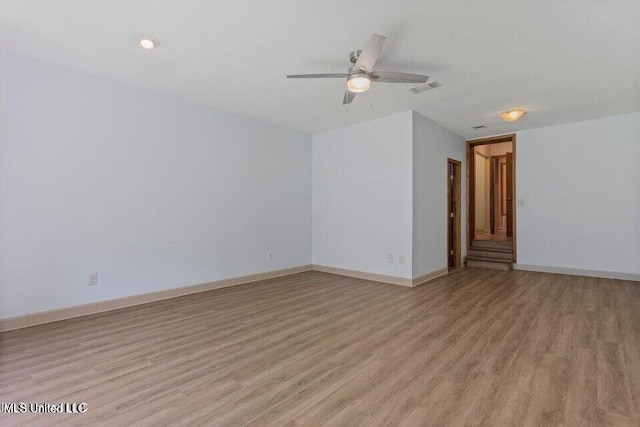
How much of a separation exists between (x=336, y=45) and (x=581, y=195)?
17.6ft

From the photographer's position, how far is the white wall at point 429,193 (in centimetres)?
479

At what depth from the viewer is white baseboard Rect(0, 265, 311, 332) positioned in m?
3.01

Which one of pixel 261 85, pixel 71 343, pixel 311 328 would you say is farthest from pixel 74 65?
pixel 311 328

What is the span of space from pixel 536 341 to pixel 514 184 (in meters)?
4.35

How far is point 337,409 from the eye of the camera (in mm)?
1777

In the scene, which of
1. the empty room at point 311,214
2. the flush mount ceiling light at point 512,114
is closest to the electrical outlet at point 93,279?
the empty room at point 311,214

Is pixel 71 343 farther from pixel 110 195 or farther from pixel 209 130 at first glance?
pixel 209 130

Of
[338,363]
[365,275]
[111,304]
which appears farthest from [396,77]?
[111,304]

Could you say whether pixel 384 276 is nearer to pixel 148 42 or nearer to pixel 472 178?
pixel 472 178

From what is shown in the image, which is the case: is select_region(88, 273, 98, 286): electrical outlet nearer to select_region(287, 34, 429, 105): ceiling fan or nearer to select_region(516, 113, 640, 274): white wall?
select_region(287, 34, 429, 105): ceiling fan

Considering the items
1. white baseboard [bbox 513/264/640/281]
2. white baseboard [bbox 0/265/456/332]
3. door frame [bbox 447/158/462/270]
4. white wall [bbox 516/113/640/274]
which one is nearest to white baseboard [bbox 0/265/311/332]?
white baseboard [bbox 0/265/456/332]

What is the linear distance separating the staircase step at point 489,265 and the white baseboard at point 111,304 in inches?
170

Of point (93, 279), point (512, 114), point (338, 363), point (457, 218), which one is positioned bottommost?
point (338, 363)

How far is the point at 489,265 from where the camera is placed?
20.4ft
